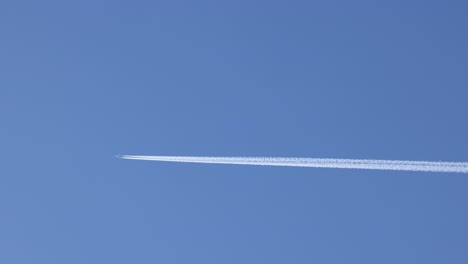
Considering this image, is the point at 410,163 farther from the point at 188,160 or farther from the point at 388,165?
the point at 188,160

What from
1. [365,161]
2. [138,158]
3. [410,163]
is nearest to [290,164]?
[365,161]

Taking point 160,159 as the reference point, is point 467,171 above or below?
below

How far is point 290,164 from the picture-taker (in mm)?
19203

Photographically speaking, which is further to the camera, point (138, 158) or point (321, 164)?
point (138, 158)

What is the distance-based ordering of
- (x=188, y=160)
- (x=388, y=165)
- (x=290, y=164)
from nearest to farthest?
(x=388, y=165) < (x=290, y=164) < (x=188, y=160)

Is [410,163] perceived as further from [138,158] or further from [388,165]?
[138,158]

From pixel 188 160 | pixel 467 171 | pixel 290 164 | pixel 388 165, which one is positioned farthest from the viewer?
pixel 188 160

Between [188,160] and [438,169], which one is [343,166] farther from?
[188,160]

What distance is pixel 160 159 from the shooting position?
20.8m

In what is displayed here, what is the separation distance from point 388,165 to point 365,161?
2.43 feet

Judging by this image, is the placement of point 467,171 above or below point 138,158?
below

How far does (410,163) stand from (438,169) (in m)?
1.33

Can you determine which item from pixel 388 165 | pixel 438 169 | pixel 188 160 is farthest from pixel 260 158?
pixel 438 169

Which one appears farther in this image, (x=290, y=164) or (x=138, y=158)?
(x=138, y=158)
